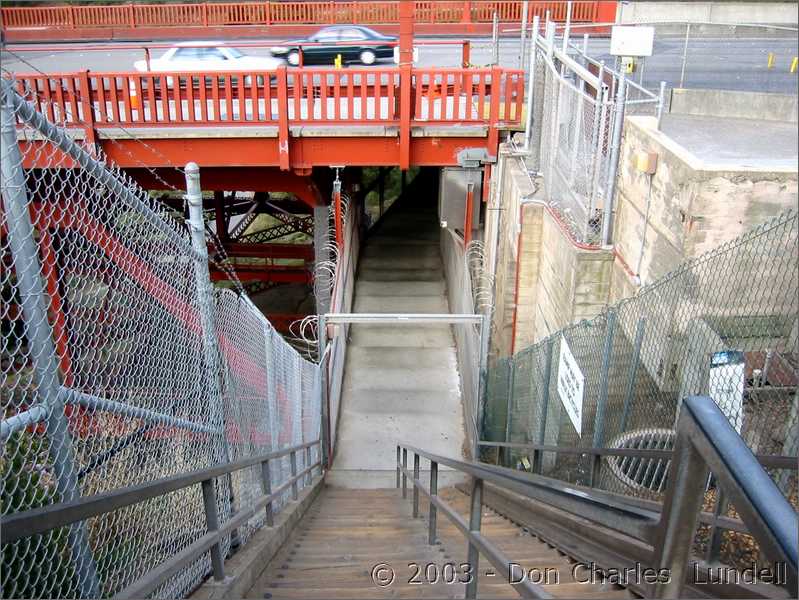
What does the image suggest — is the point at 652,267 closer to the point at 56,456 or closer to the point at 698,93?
the point at 698,93

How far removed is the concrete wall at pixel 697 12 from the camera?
39.4 ft

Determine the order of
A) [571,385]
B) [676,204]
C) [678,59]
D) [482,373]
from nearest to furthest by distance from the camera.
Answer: [676,204] < [571,385] < [482,373] < [678,59]

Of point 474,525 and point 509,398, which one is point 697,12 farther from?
point 474,525

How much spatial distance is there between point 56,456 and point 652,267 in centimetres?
512

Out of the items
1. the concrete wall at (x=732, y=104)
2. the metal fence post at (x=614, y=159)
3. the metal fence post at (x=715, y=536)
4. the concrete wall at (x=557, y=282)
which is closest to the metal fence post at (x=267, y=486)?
the metal fence post at (x=715, y=536)

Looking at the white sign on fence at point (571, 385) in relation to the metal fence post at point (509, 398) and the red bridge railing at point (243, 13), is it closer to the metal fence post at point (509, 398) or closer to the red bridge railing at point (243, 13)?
the metal fence post at point (509, 398)

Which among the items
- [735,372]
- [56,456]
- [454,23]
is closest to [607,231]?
[735,372]

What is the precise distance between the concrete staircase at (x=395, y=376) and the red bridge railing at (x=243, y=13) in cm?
1165

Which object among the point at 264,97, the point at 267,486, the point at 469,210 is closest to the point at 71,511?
the point at 267,486

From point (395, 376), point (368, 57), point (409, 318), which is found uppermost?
point (368, 57)

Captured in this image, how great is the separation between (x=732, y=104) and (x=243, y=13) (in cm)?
2126

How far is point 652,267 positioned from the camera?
20.4ft

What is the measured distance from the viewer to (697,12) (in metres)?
15.1

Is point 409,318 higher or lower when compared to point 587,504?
higher
